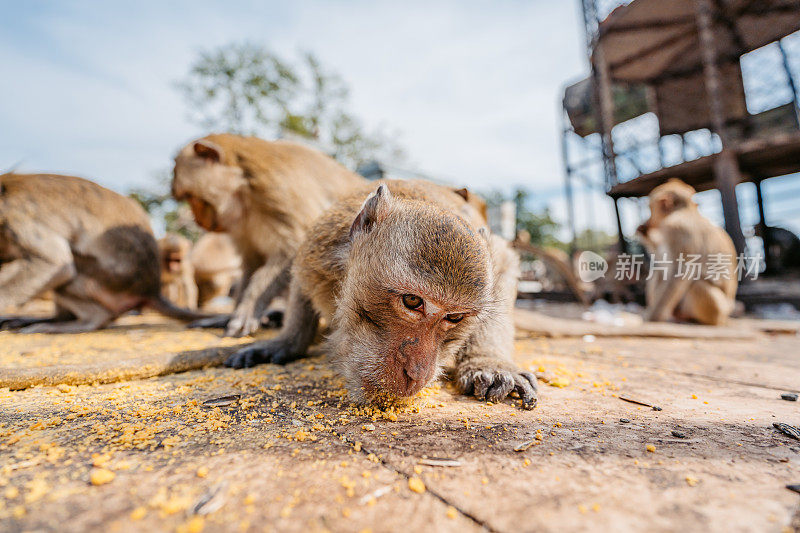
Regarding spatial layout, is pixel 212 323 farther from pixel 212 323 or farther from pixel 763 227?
pixel 763 227

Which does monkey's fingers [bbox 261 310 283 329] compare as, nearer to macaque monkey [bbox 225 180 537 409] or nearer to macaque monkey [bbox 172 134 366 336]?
macaque monkey [bbox 172 134 366 336]

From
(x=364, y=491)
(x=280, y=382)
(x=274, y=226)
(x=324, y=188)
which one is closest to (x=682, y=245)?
(x=324, y=188)

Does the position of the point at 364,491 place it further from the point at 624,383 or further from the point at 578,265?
the point at 578,265

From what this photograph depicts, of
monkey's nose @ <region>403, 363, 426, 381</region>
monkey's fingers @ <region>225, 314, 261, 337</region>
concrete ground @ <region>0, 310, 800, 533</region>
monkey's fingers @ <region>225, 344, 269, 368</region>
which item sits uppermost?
monkey's fingers @ <region>225, 314, 261, 337</region>

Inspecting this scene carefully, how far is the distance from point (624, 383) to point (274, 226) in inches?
122

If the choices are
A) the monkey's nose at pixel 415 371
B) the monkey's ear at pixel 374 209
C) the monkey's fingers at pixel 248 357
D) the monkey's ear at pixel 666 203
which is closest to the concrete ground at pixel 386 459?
the monkey's nose at pixel 415 371

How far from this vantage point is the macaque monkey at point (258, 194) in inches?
151

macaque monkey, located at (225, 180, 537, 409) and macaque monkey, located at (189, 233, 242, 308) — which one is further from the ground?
macaque monkey, located at (189, 233, 242, 308)

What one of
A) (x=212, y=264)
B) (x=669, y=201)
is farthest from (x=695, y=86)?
(x=212, y=264)

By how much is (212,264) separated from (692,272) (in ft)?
25.2

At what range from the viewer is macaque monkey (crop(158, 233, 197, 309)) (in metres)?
6.39

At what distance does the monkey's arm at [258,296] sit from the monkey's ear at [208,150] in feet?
3.63

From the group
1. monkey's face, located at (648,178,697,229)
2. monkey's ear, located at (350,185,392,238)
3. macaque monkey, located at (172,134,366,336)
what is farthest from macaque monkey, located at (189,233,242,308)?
monkey's face, located at (648,178,697,229)

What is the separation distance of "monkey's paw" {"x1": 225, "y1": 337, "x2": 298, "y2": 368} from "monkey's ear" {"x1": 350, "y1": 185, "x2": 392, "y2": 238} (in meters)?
1.09
